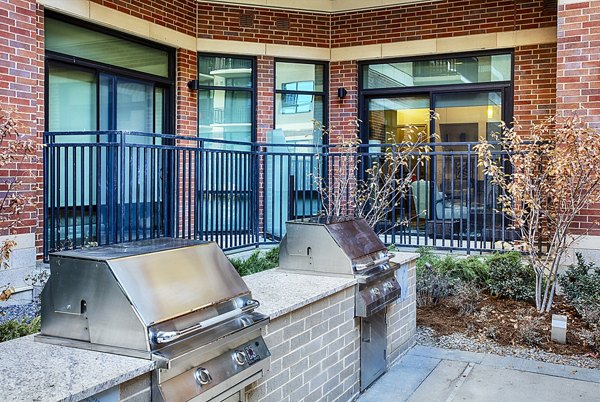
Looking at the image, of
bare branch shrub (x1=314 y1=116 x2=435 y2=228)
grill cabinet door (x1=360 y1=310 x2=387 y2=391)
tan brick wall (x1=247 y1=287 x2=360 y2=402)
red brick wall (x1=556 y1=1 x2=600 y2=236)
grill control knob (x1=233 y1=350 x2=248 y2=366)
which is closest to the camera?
grill control knob (x1=233 y1=350 x2=248 y2=366)

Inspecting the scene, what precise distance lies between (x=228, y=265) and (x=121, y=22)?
593cm

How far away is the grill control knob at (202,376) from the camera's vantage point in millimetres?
2174

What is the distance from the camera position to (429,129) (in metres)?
9.04

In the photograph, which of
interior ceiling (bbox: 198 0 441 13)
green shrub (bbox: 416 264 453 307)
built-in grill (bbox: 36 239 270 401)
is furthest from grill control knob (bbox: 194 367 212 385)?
interior ceiling (bbox: 198 0 441 13)

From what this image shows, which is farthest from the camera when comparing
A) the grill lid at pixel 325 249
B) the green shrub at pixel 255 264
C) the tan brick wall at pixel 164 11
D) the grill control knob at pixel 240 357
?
the tan brick wall at pixel 164 11

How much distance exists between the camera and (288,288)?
3.40 m

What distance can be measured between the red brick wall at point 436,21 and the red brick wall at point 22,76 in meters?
5.20

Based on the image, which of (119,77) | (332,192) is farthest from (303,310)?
(119,77)

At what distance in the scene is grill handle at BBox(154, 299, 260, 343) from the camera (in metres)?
2.11

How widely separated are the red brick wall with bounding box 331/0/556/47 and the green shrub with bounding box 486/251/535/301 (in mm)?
3961

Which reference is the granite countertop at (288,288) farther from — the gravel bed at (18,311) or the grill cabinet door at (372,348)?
the gravel bed at (18,311)

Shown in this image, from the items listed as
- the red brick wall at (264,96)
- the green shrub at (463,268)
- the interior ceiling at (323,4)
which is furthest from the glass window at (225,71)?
the green shrub at (463,268)

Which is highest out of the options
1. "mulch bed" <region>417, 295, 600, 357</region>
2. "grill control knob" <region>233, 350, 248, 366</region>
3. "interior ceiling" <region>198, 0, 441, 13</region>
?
"interior ceiling" <region>198, 0, 441, 13</region>

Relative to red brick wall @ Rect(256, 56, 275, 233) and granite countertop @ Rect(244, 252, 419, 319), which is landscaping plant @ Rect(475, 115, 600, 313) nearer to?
granite countertop @ Rect(244, 252, 419, 319)
